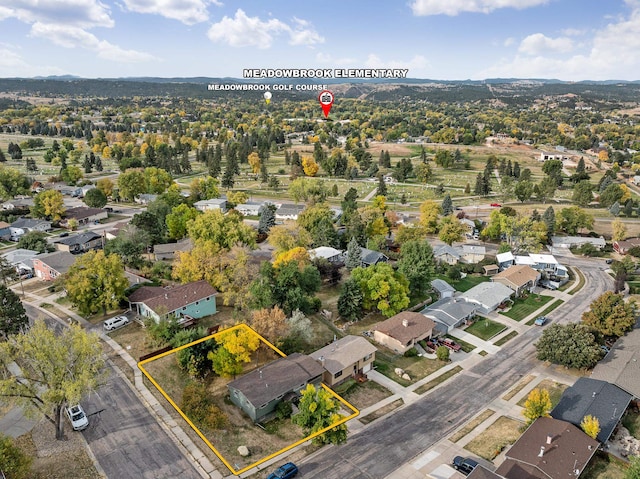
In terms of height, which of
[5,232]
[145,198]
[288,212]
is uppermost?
[145,198]

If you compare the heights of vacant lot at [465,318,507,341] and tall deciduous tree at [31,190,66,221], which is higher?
tall deciduous tree at [31,190,66,221]

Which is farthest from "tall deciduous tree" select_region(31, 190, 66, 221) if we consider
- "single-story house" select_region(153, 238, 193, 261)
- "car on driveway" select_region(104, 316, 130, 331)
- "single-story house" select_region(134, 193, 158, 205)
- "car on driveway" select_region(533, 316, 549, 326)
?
"car on driveway" select_region(533, 316, 549, 326)

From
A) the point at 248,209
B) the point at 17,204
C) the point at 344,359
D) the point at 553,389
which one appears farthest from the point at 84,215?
the point at 553,389

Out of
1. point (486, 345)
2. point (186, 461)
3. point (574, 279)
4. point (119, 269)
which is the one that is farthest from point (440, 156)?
point (186, 461)

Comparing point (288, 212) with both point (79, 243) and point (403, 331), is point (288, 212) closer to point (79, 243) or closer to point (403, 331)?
point (79, 243)

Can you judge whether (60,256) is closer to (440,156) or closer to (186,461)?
(186,461)

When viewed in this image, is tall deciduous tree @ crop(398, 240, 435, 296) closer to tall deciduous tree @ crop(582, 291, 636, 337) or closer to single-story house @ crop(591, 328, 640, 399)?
tall deciduous tree @ crop(582, 291, 636, 337)

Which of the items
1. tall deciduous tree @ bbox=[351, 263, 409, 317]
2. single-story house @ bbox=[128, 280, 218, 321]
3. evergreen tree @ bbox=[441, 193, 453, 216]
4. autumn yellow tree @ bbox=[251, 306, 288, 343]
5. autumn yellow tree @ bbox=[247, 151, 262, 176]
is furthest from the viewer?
autumn yellow tree @ bbox=[247, 151, 262, 176]
